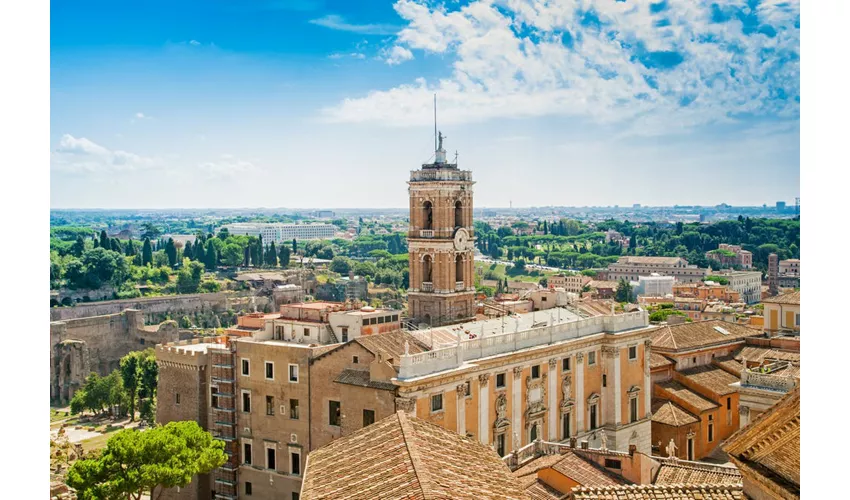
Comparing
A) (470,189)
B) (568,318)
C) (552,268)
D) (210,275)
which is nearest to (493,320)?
(568,318)

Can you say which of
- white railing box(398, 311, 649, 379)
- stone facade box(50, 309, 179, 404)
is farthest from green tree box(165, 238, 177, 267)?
white railing box(398, 311, 649, 379)

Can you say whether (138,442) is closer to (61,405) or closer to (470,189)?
(470,189)

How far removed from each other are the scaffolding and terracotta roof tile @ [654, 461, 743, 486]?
4981mm

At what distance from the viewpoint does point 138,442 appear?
9297 mm

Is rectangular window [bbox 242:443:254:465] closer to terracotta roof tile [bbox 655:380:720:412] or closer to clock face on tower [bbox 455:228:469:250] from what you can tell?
clock face on tower [bbox 455:228:469:250]

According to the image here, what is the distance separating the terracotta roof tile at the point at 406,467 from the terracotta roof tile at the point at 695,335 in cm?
927

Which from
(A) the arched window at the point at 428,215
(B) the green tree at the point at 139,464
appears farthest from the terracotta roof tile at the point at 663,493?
(A) the arched window at the point at 428,215

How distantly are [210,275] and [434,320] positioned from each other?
3588cm

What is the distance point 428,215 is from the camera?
12.9 m

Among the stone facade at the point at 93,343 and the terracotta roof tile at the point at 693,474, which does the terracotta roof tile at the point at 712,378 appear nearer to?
the terracotta roof tile at the point at 693,474

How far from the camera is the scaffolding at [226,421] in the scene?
1056 centimetres

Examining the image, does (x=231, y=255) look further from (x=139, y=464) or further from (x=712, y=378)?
(x=139, y=464)

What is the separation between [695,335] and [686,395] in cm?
152

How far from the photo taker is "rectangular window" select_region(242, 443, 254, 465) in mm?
10430
